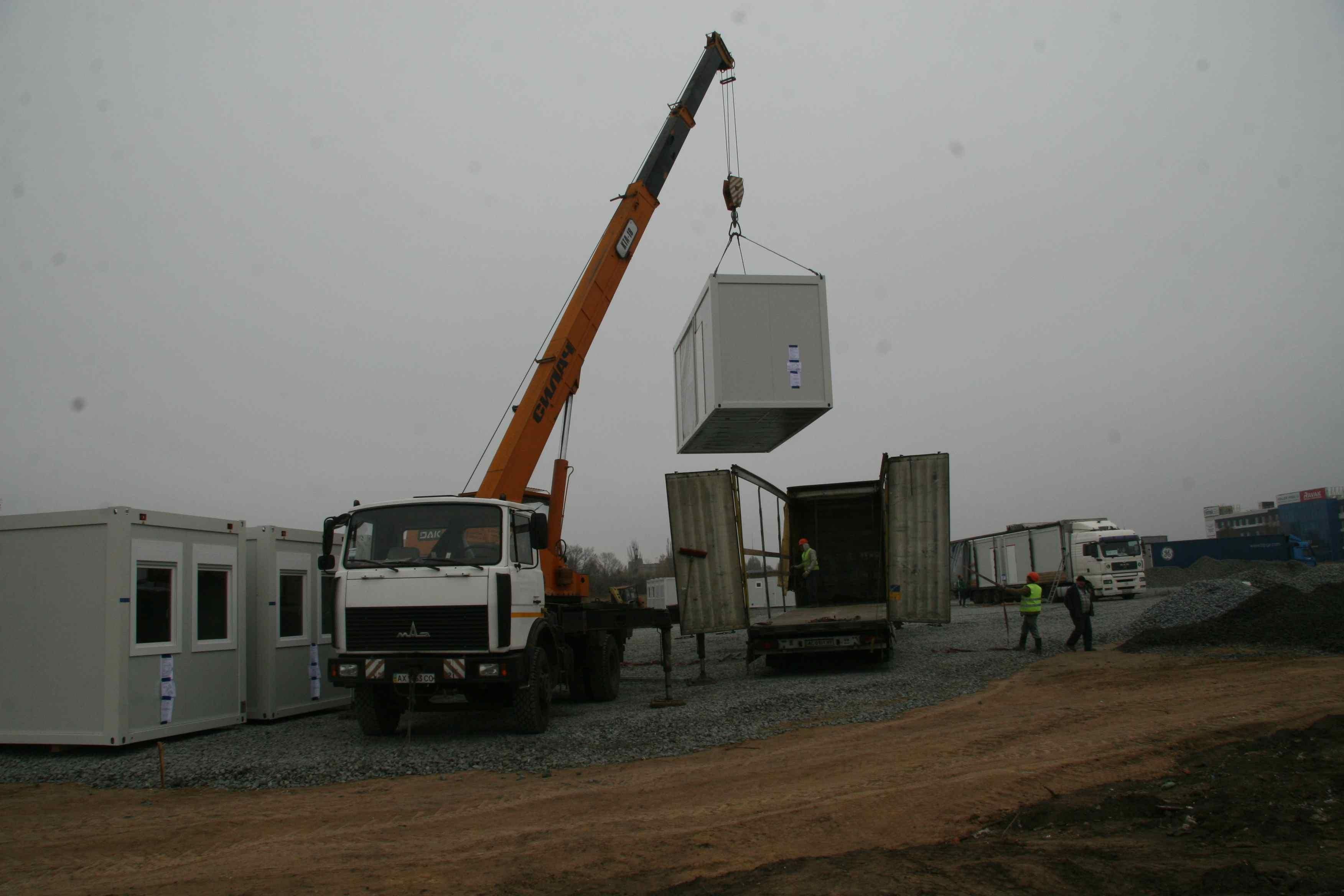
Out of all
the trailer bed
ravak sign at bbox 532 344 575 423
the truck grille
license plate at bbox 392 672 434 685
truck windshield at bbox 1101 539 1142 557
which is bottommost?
license plate at bbox 392 672 434 685

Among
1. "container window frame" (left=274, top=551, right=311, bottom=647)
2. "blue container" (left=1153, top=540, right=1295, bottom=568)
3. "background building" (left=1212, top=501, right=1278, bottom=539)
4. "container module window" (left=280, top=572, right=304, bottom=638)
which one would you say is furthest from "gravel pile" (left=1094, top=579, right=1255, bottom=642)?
"background building" (left=1212, top=501, right=1278, bottom=539)

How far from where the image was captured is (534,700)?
31.1 feet

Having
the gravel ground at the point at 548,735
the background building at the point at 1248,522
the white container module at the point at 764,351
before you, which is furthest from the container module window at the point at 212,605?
the background building at the point at 1248,522

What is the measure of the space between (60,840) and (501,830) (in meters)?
3.00

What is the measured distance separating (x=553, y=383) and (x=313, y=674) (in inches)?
196

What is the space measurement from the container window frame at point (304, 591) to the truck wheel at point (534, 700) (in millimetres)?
3674

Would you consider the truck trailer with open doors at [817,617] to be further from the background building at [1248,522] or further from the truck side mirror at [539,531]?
the background building at [1248,522]

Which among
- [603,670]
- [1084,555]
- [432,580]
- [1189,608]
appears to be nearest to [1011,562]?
[1084,555]

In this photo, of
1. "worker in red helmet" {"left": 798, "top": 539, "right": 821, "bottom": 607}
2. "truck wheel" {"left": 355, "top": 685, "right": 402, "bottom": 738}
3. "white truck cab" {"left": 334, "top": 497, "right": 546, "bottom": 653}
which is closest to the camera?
"white truck cab" {"left": 334, "top": 497, "right": 546, "bottom": 653}

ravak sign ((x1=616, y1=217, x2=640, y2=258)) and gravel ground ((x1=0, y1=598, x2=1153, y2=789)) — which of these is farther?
ravak sign ((x1=616, y1=217, x2=640, y2=258))

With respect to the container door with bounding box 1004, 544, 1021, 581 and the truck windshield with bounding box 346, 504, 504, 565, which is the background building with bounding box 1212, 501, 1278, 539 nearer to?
the container door with bounding box 1004, 544, 1021, 581

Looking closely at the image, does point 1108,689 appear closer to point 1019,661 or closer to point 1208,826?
point 1019,661

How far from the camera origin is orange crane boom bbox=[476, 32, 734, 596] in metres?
10.9

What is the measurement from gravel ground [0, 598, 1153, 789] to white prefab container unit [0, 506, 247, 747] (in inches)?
14.0
